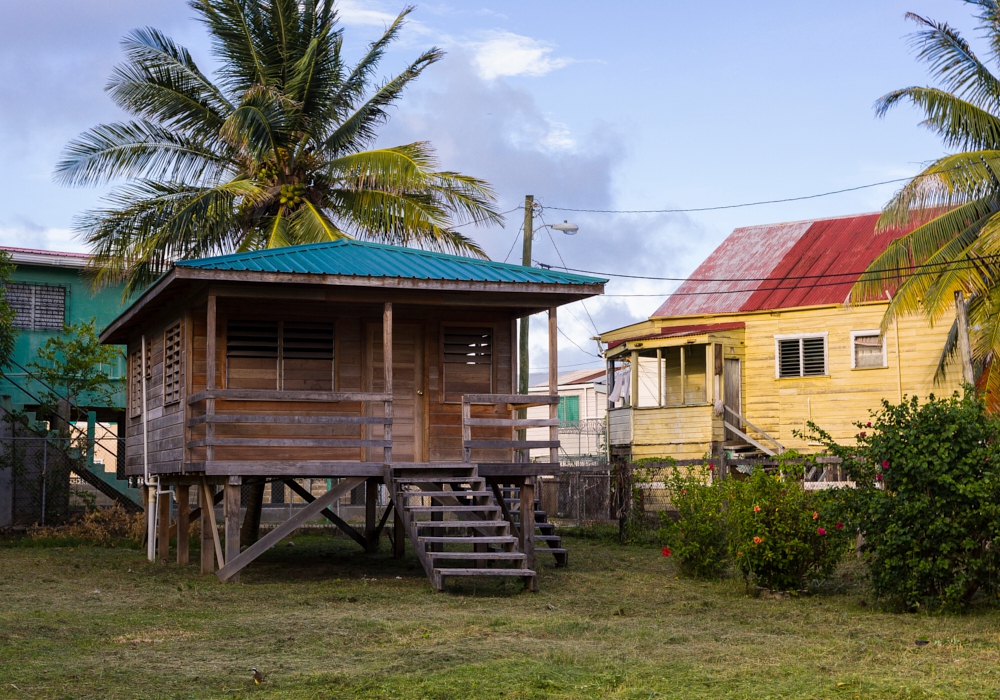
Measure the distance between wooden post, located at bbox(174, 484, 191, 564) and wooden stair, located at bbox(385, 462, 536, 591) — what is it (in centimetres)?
412

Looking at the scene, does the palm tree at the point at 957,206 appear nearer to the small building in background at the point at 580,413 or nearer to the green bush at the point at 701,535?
the green bush at the point at 701,535

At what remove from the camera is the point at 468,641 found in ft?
29.9

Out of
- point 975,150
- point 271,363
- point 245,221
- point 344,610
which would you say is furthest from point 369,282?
point 975,150

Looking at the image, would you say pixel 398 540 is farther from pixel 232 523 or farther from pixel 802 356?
pixel 802 356

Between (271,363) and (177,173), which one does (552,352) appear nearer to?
(271,363)

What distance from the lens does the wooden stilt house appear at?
13.4m

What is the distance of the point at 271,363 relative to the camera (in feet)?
48.8

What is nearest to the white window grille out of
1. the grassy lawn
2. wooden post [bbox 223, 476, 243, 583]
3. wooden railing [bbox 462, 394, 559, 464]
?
the grassy lawn

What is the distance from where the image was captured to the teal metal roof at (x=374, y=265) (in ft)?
44.6

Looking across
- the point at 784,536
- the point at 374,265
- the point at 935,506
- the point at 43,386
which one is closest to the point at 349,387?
the point at 374,265

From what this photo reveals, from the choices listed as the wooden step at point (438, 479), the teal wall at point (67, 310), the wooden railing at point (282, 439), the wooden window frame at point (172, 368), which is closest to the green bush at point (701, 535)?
the wooden step at point (438, 479)

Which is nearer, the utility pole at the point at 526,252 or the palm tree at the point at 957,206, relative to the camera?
the palm tree at the point at 957,206

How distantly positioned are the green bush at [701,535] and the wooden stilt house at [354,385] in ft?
6.27

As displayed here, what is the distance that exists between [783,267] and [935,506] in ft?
56.7
